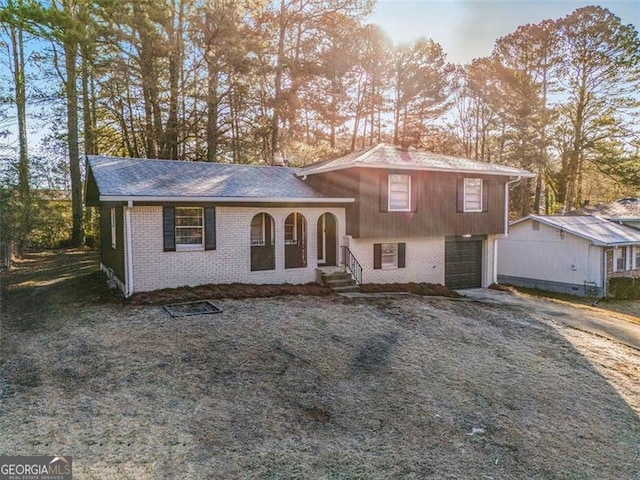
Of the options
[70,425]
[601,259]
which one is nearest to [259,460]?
[70,425]

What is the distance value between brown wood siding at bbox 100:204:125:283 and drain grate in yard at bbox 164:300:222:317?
8.02 feet

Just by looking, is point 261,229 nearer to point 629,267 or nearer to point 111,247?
point 111,247

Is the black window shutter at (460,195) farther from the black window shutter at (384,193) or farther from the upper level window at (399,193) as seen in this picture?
the black window shutter at (384,193)

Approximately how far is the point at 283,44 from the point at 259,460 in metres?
23.3

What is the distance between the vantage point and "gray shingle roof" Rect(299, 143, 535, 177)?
45.5 ft

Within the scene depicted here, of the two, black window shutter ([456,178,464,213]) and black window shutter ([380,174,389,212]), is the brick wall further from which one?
black window shutter ([380,174,389,212])

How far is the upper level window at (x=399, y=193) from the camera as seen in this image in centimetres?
1459

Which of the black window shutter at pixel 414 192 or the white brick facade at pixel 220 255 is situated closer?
the white brick facade at pixel 220 255

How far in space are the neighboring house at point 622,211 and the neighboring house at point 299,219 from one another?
10.6m

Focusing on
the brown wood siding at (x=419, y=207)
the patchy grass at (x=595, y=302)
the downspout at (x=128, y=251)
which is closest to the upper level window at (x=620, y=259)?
the patchy grass at (x=595, y=302)

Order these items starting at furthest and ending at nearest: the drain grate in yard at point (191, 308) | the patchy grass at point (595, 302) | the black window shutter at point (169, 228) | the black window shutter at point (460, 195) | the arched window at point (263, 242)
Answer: the patchy grass at point (595, 302) < the black window shutter at point (460, 195) < the arched window at point (263, 242) < the black window shutter at point (169, 228) < the drain grate in yard at point (191, 308)

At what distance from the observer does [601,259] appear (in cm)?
1917

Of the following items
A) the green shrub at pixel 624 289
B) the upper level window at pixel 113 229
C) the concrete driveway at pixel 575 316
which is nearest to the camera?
the concrete driveway at pixel 575 316

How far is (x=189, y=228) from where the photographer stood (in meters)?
12.2
